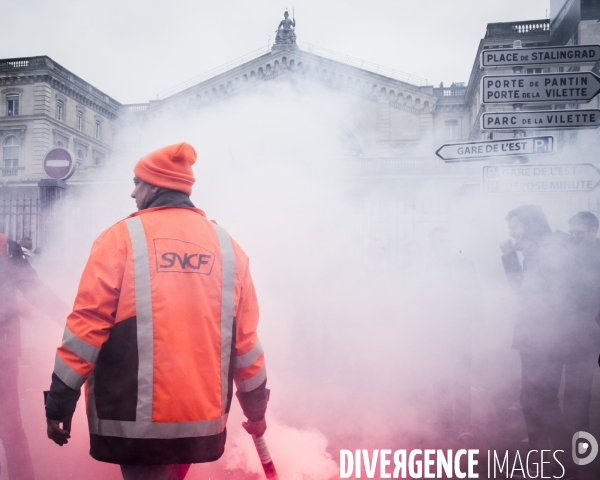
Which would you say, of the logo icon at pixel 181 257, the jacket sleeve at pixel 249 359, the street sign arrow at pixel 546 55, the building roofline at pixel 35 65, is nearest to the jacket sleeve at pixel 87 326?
the logo icon at pixel 181 257

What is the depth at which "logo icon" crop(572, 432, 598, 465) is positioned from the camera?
304 cm

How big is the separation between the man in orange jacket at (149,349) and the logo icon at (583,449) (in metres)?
2.55

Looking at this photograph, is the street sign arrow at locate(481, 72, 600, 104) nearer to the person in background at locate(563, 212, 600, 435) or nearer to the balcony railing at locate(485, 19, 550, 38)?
the balcony railing at locate(485, 19, 550, 38)

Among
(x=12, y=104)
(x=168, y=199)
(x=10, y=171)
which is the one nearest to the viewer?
(x=168, y=199)

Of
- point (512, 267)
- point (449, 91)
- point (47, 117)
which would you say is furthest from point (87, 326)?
point (449, 91)

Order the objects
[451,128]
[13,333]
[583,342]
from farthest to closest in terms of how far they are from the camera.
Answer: [451,128] < [583,342] < [13,333]

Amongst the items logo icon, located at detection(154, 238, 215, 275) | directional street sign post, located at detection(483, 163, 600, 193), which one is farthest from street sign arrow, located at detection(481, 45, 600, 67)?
logo icon, located at detection(154, 238, 215, 275)

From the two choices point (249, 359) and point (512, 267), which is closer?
point (249, 359)

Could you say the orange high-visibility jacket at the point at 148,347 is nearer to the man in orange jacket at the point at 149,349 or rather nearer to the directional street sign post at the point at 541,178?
the man in orange jacket at the point at 149,349

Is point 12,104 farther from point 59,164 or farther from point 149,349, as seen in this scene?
point 149,349

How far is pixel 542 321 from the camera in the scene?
10.9 ft

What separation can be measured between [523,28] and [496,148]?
1.72m

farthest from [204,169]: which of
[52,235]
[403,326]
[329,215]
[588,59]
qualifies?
[588,59]

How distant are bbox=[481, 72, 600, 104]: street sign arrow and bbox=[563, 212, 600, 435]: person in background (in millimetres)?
1270
